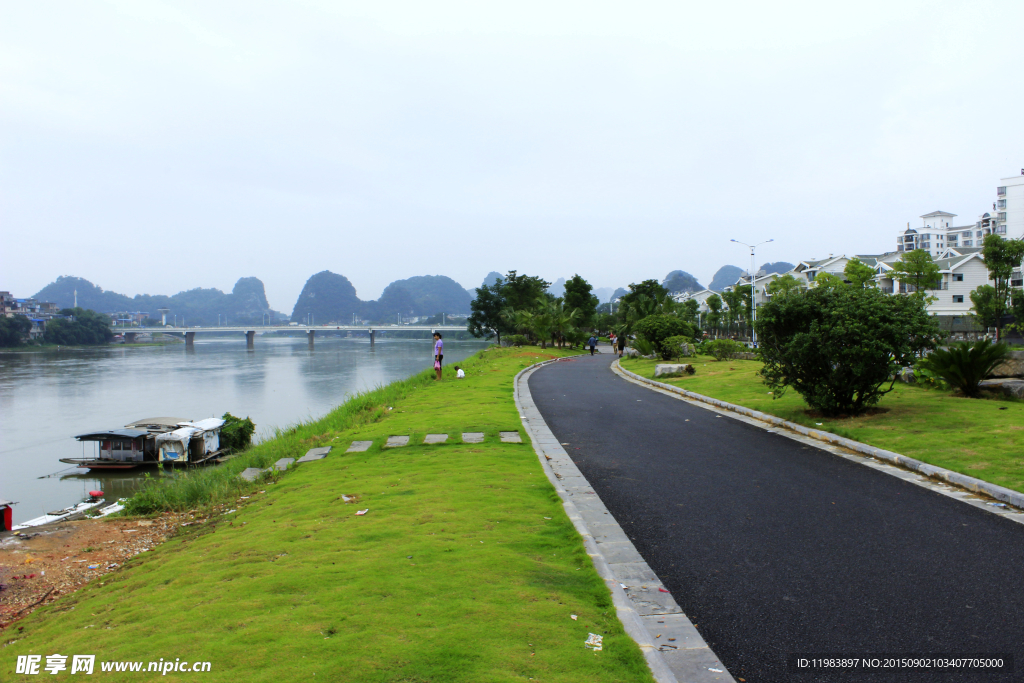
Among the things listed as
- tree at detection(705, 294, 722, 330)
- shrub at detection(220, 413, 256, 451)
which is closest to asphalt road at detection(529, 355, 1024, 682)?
shrub at detection(220, 413, 256, 451)

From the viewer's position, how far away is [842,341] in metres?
11.0

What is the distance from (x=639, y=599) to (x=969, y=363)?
40.5 ft

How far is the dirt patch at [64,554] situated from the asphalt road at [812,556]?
17.6 feet

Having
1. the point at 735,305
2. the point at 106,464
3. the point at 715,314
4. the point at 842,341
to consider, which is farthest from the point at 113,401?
the point at 715,314

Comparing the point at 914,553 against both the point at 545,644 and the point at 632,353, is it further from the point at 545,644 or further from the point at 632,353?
the point at 632,353

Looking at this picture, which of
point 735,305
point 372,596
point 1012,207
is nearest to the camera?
point 372,596

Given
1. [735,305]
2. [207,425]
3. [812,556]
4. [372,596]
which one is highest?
[735,305]

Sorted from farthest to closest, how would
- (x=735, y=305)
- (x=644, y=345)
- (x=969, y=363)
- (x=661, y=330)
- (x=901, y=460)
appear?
1. (x=735, y=305)
2. (x=644, y=345)
3. (x=661, y=330)
4. (x=969, y=363)
5. (x=901, y=460)

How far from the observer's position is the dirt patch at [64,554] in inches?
229

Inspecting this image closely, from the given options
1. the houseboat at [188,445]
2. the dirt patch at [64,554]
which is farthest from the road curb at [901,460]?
the houseboat at [188,445]

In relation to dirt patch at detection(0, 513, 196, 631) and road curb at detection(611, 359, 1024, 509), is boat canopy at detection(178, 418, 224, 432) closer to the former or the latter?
dirt patch at detection(0, 513, 196, 631)

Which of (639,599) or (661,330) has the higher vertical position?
(661,330)

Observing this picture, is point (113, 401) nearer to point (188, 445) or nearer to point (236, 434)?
point (236, 434)

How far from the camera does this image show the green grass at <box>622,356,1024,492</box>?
760 cm
